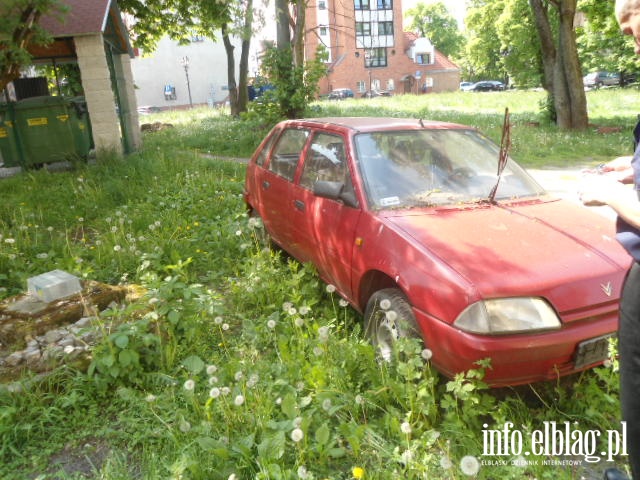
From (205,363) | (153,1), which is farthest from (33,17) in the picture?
(153,1)

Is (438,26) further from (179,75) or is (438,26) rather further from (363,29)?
(179,75)

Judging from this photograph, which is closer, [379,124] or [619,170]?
[619,170]

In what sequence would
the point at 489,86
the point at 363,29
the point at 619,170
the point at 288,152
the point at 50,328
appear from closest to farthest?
the point at 619,170, the point at 50,328, the point at 288,152, the point at 363,29, the point at 489,86

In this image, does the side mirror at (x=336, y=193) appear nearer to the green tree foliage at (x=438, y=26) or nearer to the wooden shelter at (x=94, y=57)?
the wooden shelter at (x=94, y=57)

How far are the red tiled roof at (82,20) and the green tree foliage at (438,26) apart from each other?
268ft

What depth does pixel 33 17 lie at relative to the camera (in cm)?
800

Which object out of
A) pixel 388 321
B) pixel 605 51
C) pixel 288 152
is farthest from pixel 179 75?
pixel 388 321

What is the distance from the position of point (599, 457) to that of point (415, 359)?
40.8 inches

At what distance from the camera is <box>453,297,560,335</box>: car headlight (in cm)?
259

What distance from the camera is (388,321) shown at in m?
3.20

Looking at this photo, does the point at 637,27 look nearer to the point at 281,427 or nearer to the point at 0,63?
the point at 281,427

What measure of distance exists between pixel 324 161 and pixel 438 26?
299 feet

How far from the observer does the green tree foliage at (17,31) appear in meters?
7.33

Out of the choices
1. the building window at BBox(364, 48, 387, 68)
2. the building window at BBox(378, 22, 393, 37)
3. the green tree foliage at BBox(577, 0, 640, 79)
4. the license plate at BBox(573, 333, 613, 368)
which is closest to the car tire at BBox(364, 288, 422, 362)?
the license plate at BBox(573, 333, 613, 368)
